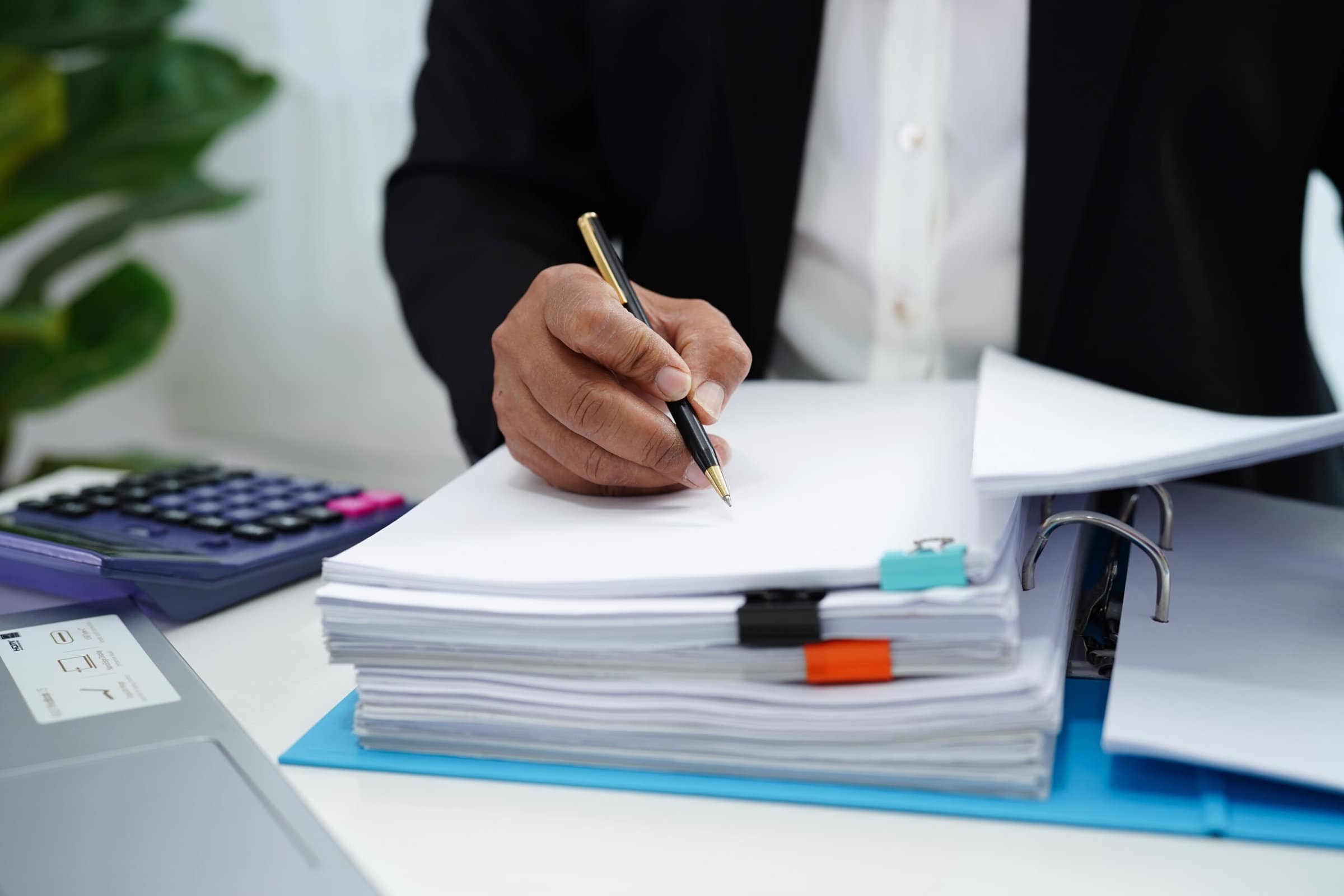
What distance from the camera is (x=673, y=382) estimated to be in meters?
0.55

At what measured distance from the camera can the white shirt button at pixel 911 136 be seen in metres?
0.85

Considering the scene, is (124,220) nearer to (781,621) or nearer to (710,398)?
(710,398)

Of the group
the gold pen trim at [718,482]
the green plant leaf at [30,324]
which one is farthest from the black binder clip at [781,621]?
the green plant leaf at [30,324]

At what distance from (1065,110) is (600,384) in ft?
1.47

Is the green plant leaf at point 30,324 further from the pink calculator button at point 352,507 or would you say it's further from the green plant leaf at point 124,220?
the pink calculator button at point 352,507

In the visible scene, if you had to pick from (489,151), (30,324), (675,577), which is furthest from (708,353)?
(30,324)

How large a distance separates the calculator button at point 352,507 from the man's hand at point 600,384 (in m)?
0.16

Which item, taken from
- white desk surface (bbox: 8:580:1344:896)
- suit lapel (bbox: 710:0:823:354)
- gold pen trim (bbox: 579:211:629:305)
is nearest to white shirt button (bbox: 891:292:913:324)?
suit lapel (bbox: 710:0:823:354)

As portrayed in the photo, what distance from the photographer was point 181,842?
392 mm

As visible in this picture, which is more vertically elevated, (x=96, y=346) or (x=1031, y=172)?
(x=1031, y=172)

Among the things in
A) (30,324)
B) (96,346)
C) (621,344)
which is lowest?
(96,346)

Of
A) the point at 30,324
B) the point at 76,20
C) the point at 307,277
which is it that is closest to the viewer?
the point at 30,324

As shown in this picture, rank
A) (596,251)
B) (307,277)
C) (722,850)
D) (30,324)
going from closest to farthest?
Answer: (722,850), (596,251), (30,324), (307,277)

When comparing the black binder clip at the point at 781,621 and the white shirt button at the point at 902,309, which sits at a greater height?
the white shirt button at the point at 902,309
